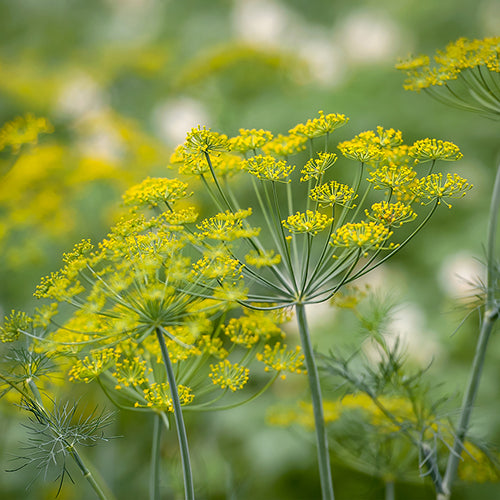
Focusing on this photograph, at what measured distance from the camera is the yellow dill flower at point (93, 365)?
54 centimetres

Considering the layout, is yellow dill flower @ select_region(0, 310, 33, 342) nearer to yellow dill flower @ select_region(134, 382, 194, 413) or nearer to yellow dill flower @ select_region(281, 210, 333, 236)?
yellow dill flower @ select_region(134, 382, 194, 413)

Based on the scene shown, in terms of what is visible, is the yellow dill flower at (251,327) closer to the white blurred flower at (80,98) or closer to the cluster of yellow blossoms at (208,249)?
the cluster of yellow blossoms at (208,249)

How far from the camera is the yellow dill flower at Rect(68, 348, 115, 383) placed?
21.2 inches

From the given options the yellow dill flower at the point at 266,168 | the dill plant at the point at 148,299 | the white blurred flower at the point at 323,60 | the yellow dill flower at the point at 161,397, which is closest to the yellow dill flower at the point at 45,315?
the dill plant at the point at 148,299

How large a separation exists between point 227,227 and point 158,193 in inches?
3.2

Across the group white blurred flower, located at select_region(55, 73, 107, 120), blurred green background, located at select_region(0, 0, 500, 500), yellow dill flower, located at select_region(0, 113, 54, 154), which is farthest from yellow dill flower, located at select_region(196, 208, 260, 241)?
white blurred flower, located at select_region(55, 73, 107, 120)

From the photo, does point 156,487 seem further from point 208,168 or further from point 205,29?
point 205,29

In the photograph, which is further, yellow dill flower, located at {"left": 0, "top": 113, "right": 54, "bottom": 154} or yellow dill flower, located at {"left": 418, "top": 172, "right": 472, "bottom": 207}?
yellow dill flower, located at {"left": 0, "top": 113, "right": 54, "bottom": 154}

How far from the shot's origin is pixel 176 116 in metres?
2.30

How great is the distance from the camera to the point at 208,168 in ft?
1.89

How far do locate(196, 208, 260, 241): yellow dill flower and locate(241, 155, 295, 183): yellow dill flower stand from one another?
4 cm

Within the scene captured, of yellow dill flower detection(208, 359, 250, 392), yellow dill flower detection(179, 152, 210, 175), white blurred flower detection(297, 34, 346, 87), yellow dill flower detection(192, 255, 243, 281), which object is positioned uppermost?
white blurred flower detection(297, 34, 346, 87)

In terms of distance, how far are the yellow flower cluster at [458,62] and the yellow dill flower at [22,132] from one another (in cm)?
45

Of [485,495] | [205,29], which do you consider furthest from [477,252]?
[205,29]
